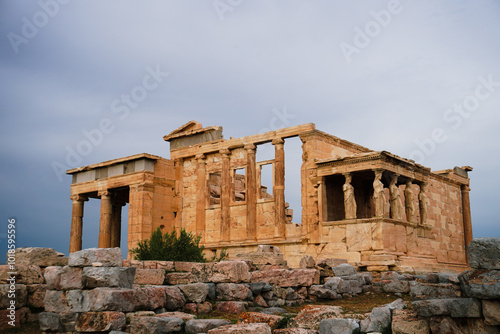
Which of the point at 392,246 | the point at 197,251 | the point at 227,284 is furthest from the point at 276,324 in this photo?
the point at 392,246

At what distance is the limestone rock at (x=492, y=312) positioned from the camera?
6.83 meters

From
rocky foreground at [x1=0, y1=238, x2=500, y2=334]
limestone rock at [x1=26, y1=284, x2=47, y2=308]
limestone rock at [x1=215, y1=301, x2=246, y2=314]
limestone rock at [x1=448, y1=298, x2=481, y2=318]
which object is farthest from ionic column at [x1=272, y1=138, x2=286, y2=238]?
limestone rock at [x1=448, y1=298, x2=481, y2=318]

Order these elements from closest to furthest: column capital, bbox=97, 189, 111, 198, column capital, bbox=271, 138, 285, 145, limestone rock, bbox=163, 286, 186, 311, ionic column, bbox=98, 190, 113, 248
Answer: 1. limestone rock, bbox=163, 286, 186, 311
2. column capital, bbox=271, 138, 285, 145
3. ionic column, bbox=98, 190, 113, 248
4. column capital, bbox=97, 189, 111, 198

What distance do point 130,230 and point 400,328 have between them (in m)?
16.9

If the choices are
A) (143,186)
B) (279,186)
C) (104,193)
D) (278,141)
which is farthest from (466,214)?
(104,193)

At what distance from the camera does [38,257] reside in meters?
11.8

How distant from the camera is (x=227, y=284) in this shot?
1166 cm

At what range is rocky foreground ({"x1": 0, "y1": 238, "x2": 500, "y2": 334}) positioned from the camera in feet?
23.7

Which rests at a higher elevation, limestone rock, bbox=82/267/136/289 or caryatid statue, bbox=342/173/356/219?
caryatid statue, bbox=342/173/356/219

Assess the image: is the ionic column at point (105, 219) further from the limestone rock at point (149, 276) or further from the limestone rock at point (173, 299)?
the limestone rock at point (173, 299)

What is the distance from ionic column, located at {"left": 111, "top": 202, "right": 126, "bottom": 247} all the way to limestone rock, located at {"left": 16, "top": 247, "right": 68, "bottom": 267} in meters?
14.6

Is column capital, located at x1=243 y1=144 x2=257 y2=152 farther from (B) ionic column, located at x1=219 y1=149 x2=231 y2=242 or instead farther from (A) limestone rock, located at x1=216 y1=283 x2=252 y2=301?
(A) limestone rock, located at x1=216 y1=283 x2=252 y2=301

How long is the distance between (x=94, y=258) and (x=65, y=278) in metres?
0.64

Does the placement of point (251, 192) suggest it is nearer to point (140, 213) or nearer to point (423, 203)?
point (140, 213)
